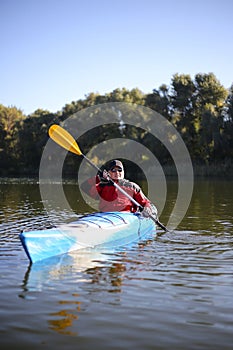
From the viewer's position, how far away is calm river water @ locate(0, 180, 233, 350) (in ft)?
12.1

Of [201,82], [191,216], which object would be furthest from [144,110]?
[191,216]

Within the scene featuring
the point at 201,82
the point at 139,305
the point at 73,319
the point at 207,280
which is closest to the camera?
the point at 73,319

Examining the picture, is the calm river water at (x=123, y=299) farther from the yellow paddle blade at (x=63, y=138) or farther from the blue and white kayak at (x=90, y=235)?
the yellow paddle blade at (x=63, y=138)

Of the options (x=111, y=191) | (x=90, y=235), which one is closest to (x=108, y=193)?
(x=111, y=191)

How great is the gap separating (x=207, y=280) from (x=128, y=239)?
272 centimetres

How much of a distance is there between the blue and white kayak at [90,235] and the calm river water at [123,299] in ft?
0.67

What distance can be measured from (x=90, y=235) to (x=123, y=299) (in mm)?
2396

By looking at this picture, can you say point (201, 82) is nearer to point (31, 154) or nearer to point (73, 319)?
point (31, 154)

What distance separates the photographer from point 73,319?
410 centimetres

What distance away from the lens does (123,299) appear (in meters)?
4.69

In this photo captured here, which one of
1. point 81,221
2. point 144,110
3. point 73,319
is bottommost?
point 73,319

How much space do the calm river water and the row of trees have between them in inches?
1188

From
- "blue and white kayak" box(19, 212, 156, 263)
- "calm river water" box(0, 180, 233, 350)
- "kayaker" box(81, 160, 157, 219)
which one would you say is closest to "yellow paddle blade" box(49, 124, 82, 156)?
"kayaker" box(81, 160, 157, 219)

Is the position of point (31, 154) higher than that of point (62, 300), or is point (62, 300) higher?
point (31, 154)
